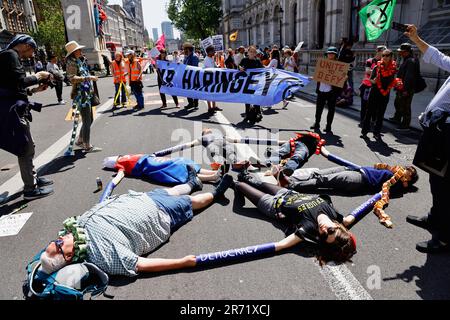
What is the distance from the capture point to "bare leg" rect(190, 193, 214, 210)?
14.3 ft

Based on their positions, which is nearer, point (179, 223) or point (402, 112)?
point (179, 223)

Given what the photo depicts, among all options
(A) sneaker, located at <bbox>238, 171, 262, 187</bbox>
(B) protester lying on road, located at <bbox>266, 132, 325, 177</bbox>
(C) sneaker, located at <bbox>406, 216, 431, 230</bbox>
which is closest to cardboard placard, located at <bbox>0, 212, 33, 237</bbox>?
(A) sneaker, located at <bbox>238, 171, 262, 187</bbox>

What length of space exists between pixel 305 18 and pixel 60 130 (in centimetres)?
2185

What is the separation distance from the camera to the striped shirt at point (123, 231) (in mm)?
3053

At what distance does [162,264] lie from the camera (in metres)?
3.17

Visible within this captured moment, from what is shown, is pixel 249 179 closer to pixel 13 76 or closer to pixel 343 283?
pixel 343 283

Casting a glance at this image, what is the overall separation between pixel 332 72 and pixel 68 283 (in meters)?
7.35

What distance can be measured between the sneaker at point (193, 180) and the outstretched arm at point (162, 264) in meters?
1.72

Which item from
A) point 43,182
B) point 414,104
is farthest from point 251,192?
point 414,104

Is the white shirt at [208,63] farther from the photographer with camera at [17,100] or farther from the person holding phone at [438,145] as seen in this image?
the person holding phone at [438,145]
